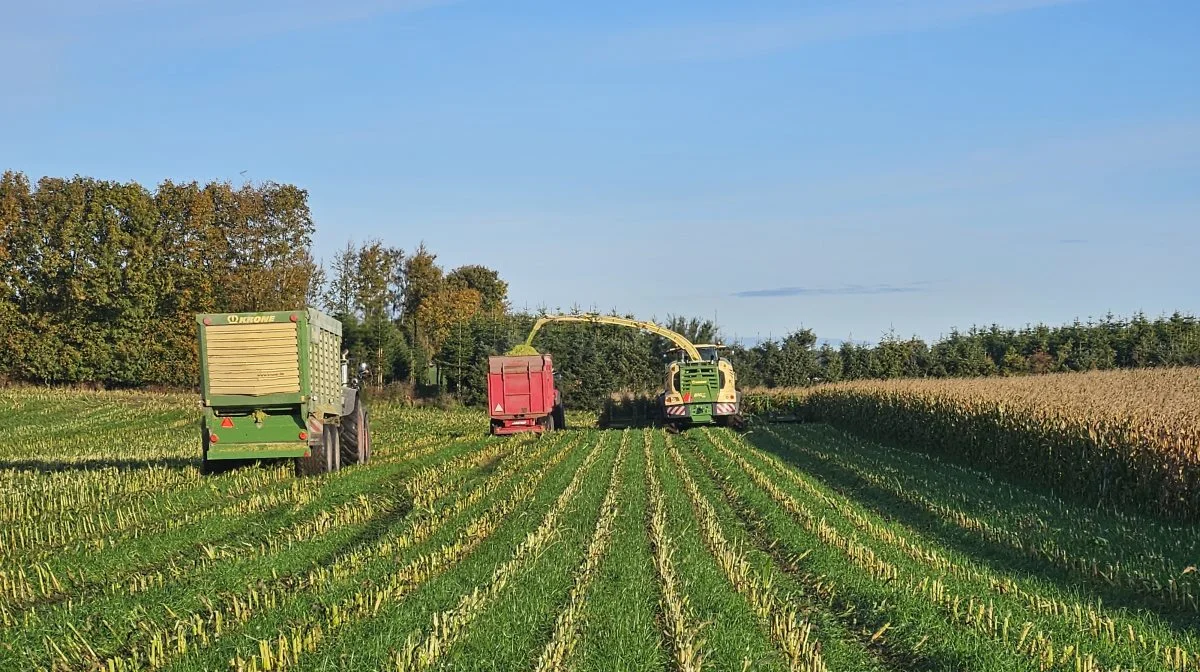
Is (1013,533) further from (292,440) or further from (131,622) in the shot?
(292,440)

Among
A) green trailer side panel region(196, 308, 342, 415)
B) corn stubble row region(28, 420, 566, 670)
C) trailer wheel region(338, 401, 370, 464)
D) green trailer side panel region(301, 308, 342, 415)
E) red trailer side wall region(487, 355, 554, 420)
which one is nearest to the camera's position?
corn stubble row region(28, 420, 566, 670)

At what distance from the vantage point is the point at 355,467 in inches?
826

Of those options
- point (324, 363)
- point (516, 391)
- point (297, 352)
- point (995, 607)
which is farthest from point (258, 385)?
point (995, 607)

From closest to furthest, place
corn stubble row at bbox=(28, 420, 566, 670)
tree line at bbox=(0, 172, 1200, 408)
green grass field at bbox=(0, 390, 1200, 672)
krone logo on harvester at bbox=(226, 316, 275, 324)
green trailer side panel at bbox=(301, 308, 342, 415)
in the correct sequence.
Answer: corn stubble row at bbox=(28, 420, 566, 670), green grass field at bbox=(0, 390, 1200, 672), krone logo on harvester at bbox=(226, 316, 275, 324), green trailer side panel at bbox=(301, 308, 342, 415), tree line at bbox=(0, 172, 1200, 408)

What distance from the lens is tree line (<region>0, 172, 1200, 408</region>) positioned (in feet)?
167

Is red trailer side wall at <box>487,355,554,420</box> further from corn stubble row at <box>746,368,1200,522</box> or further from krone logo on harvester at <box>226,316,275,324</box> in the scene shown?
krone logo on harvester at <box>226,316,275,324</box>

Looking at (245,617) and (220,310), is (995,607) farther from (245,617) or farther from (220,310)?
(220,310)

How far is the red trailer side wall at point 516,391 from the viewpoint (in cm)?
3059

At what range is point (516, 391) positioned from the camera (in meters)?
30.7

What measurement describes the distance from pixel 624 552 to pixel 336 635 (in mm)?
4135

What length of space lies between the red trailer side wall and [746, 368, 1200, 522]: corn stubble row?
9.64 metres

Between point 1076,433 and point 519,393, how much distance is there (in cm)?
1645

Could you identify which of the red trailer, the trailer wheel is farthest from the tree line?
the trailer wheel

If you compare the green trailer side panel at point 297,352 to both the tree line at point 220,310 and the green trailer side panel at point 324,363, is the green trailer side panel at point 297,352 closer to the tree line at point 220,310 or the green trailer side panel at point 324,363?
the green trailer side panel at point 324,363
